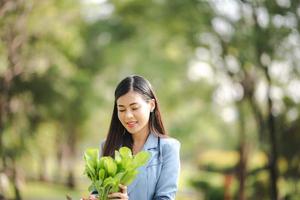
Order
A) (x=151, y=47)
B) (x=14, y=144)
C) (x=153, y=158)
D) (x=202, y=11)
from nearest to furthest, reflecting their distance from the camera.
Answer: (x=153, y=158)
(x=202, y=11)
(x=14, y=144)
(x=151, y=47)

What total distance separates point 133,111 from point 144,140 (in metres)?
0.19

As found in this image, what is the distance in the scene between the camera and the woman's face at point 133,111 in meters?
2.72

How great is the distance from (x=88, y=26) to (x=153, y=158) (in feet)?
68.7

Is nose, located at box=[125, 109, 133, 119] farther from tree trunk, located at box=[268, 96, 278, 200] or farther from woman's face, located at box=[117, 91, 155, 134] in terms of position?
tree trunk, located at box=[268, 96, 278, 200]

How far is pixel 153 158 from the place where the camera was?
8.87ft

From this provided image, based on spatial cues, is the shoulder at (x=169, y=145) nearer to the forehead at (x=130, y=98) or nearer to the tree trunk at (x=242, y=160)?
the forehead at (x=130, y=98)

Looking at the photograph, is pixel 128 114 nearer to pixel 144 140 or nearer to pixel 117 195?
pixel 144 140

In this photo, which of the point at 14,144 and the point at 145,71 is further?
the point at 145,71

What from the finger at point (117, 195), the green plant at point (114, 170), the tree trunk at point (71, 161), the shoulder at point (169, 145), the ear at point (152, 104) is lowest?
the finger at point (117, 195)

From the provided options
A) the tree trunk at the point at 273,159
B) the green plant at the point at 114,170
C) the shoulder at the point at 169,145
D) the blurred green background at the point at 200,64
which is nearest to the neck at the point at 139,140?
the shoulder at the point at 169,145

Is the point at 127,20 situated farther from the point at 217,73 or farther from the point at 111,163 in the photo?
the point at 111,163

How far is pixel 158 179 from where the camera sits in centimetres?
266

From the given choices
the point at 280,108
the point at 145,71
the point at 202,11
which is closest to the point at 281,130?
the point at 280,108

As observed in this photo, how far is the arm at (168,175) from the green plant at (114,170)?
0.18 metres
